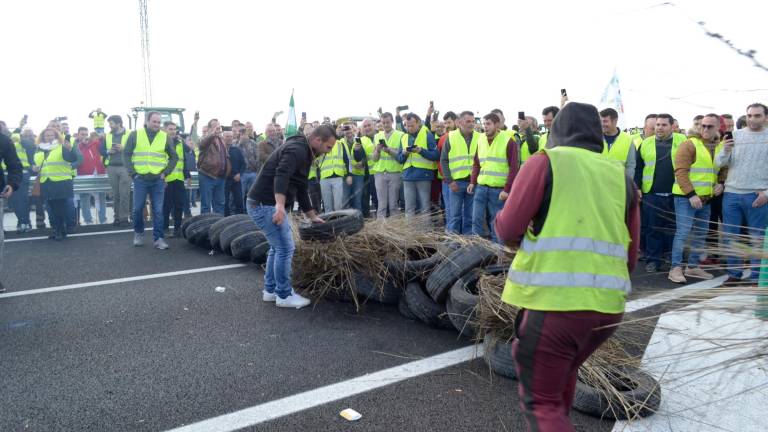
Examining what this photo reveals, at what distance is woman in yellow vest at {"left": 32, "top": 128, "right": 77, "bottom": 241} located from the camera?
957 centimetres

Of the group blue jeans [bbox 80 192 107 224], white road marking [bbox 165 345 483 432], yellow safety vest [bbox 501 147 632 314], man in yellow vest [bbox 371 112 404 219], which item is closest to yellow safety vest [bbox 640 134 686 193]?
man in yellow vest [bbox 371 112 404 219]

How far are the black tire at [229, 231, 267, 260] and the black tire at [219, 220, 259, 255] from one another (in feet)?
0.93

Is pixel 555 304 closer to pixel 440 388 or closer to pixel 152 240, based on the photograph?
pixel 440 388

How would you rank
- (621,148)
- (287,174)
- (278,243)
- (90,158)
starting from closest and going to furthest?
(287,174) < (278,243) < (621,148) < (90,158)

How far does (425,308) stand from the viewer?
5.01 metres

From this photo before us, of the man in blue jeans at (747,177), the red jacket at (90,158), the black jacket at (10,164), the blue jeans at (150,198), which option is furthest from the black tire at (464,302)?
the red jacket at (90,158)

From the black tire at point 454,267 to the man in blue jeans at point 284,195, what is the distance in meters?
1.54

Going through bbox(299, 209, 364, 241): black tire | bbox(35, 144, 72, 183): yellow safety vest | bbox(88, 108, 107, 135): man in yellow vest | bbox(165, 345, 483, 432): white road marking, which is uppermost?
bbox(88, 108, 107, 135): man in yellow vest

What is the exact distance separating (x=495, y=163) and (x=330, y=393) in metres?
4.73

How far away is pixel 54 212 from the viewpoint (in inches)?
381

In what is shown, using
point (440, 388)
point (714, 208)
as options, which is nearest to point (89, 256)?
point (440, 388)

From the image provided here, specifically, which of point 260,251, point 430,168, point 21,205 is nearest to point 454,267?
point 260,251

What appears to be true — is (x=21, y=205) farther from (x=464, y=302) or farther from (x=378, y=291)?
(x=464, y=302)

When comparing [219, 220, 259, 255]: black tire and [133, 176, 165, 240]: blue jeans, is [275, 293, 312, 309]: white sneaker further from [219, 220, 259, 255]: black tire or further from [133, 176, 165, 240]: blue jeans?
[133, 176, 165, 240]: blue jeans
